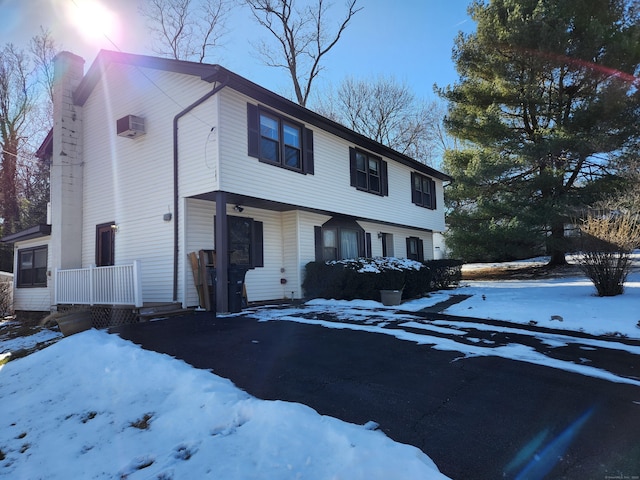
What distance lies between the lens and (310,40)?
23141mm

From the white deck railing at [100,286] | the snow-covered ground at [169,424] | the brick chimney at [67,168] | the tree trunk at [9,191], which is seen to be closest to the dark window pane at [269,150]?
the white deck railing at [100,286]

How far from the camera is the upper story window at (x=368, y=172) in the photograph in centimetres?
1324

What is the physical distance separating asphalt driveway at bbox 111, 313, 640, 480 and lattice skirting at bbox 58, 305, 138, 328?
2854 millimetres

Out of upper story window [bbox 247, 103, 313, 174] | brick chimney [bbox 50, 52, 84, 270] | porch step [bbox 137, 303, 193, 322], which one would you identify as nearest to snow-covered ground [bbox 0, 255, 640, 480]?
porch step [bbox 137, 303, 193, 322]

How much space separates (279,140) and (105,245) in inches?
236

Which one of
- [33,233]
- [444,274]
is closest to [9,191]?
[33,233]

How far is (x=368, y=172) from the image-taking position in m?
14.0

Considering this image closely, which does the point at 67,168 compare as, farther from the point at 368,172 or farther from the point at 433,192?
the point at 433,192

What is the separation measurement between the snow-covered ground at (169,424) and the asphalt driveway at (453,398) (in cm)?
28

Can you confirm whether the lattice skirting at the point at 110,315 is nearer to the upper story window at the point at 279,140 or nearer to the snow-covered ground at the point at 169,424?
the snow-covered ground at the point at 169,424

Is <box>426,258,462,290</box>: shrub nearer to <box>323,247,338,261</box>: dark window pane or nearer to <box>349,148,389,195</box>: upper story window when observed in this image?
<box>349,148,389,195</box>: upper story window

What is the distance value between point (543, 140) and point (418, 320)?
1294 centimetres

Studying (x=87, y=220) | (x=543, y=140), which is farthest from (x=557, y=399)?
(x=543, y=140)

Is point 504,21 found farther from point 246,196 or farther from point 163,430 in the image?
point 163,430
